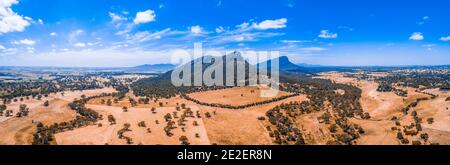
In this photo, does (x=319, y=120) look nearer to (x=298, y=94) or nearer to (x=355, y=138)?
(x=355, y=138)

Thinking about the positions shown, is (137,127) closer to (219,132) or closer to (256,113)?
(219,132)

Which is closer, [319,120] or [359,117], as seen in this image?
[319,120]
